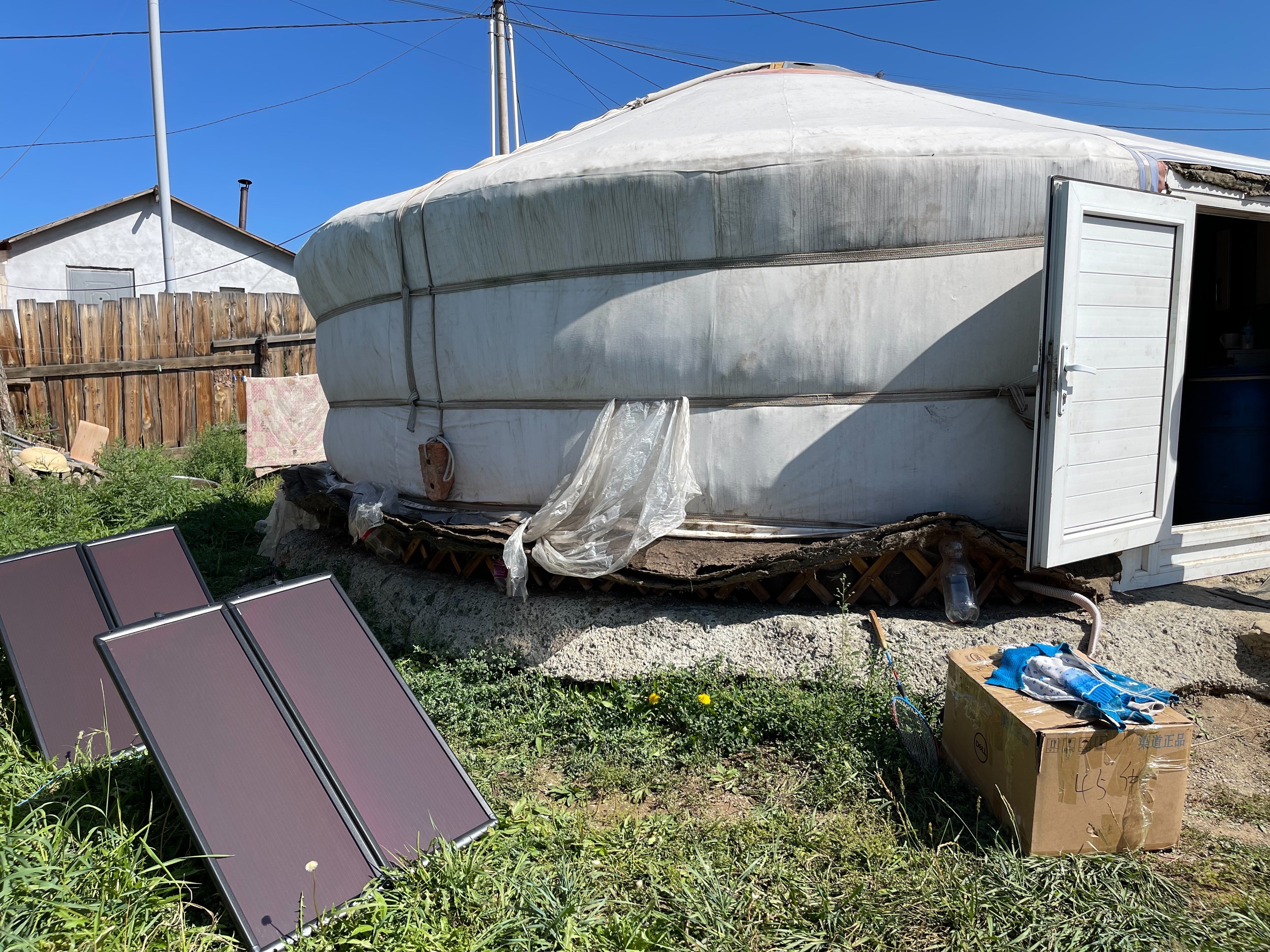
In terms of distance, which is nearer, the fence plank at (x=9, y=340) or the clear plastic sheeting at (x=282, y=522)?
the clear plastic sheeting at (x=282, y=522)

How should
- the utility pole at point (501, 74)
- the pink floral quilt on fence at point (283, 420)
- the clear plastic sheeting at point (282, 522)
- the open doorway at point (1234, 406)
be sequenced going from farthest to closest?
1. the utility pole at point (501, 74)
2. the pink floral quilt on fence at point (283, 420)
3. the clear plastic sheeting at point (282, 522)
4. the open doorway at point (1234, 406)

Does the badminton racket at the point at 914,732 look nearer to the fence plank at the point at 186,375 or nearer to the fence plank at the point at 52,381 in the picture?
the fence plank at the point at 186,375

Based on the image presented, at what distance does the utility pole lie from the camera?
11.6 meters

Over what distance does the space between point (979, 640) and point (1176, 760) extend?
35.7 inches

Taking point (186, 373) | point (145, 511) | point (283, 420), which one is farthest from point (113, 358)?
→ point (145, 511)

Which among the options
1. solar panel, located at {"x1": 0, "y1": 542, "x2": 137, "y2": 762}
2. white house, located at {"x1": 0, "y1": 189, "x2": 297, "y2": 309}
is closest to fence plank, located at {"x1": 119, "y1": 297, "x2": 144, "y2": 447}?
white house, located at {"x1": 0, "y1": 189, "x2": 297, "y2": 309}

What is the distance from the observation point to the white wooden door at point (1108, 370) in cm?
283

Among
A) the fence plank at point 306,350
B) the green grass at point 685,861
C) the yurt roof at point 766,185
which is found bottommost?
the green grass at point 685,861

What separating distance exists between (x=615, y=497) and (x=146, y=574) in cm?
184

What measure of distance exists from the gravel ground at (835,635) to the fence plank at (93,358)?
6659 millimetres

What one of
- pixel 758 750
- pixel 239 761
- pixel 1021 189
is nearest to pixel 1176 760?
pixel 758 750

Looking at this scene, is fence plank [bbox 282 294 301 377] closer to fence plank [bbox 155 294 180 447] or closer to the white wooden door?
fence plank [bbox 155 294 180 447]

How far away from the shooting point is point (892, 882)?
6.60 ft

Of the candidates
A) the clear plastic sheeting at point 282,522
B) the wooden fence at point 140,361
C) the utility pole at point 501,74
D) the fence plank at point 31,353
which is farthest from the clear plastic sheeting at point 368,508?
the utility pole at point 501,74
